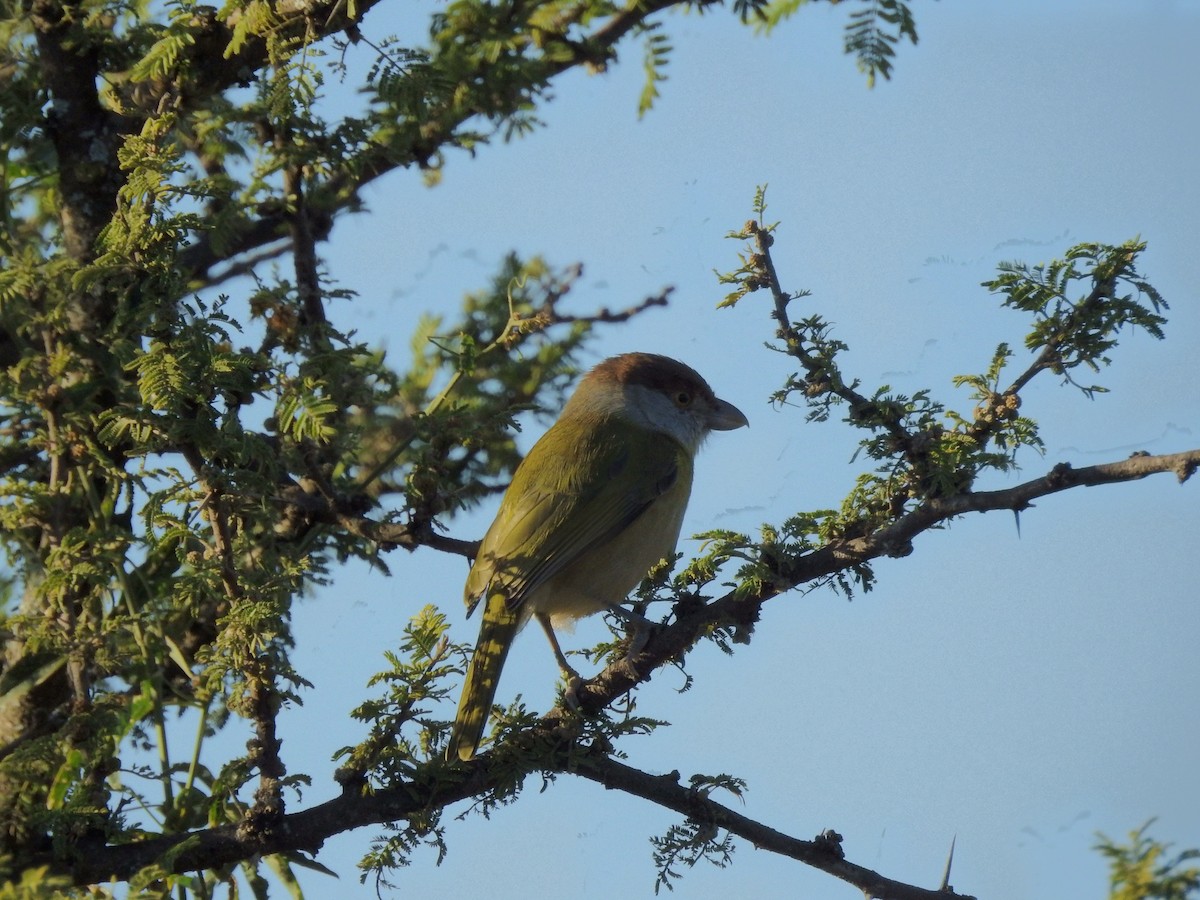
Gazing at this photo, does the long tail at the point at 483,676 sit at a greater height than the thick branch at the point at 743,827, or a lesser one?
greater

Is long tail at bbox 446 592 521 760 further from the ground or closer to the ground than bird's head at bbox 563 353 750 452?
closer to the ground

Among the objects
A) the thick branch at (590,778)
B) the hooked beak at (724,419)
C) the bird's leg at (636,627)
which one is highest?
the hooked beak at (724,419)

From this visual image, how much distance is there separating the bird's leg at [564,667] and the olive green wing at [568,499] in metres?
0.29

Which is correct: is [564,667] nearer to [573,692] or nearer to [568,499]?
[573,692]

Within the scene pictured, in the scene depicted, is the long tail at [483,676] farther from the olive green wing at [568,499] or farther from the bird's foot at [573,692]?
the bird's foot at [573,692]

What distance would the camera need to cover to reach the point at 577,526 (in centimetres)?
541

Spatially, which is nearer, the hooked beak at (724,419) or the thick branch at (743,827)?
the thick branch at (743,827)

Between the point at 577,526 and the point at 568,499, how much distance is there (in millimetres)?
166

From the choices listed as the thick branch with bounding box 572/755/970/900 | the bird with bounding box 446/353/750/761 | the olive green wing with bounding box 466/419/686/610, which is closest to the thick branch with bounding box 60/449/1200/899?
the thick branch with bounding box 572/755/970/900

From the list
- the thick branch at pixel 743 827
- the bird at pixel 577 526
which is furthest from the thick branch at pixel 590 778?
the bird at pixel 577 526

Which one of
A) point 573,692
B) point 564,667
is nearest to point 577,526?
point 564,667

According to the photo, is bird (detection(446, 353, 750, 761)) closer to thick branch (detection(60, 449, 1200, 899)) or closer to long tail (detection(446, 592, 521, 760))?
long tail (detection(446, 592, 521, 760))

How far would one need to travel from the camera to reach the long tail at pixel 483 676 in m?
4.14

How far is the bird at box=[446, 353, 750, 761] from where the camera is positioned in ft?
16.1
